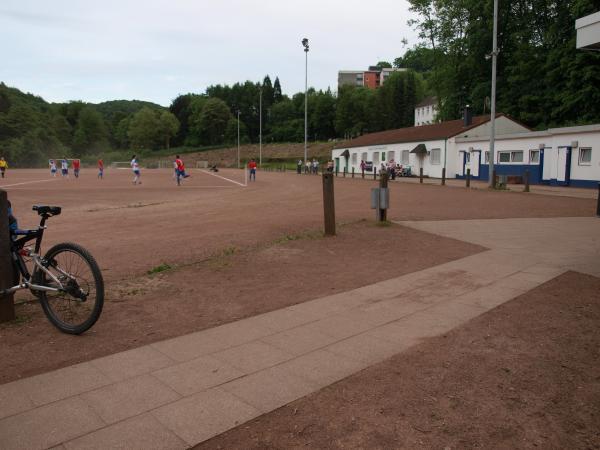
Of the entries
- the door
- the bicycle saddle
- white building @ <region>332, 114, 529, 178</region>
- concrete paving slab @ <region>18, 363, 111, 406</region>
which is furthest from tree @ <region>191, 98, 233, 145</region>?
concrete paving slab @ <region>18, 363, 111, 406</region>

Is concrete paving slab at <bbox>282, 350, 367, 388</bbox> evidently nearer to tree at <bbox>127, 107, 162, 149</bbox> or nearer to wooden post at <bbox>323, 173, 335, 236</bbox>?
wooden post at <bbox>323, 173, 335, 236</bbox>

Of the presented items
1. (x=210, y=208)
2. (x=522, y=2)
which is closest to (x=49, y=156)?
(x=522, y=2)

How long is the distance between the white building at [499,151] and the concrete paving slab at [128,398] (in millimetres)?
29170

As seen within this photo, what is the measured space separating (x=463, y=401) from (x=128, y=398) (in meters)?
2.23

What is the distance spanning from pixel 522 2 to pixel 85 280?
171ft

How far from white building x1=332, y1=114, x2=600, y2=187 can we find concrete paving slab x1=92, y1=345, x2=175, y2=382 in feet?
94.4

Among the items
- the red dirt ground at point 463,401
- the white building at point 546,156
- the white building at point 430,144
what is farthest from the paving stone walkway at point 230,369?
the white building at point 430,144

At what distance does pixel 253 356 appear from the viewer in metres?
4.22

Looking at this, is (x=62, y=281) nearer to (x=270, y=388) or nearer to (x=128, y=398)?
(x=128, y=398)

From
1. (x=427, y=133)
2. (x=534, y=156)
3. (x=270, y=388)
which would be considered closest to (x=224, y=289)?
(x=270, y=388)

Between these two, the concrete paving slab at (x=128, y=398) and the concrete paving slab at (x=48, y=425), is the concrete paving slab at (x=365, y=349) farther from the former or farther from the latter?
the concrete paving slab at (x=48, y=425)

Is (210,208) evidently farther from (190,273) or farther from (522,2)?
(522,2)

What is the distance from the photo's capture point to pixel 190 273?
23.7 feet

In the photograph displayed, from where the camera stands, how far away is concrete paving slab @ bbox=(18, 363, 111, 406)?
356 cm
